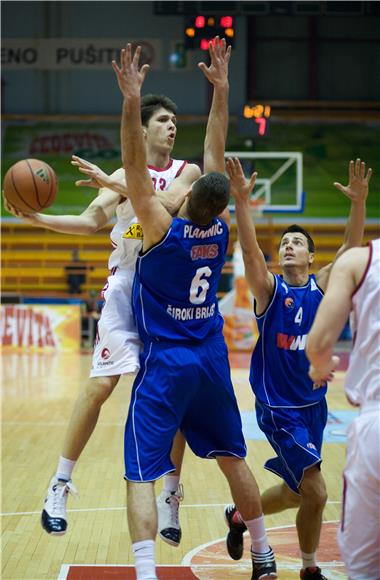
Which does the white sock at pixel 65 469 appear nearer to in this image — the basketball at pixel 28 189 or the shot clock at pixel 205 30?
the basketball at pixel 28 189

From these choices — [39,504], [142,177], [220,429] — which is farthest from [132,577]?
[142,177]

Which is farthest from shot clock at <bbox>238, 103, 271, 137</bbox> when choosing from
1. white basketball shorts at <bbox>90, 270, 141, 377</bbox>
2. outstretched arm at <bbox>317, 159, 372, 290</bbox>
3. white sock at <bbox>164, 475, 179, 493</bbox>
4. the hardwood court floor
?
white sock at <bbox>164, 475, 179, 493</bbox>

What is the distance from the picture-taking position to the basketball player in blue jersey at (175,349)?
440cm

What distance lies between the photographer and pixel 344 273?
3.43 metres

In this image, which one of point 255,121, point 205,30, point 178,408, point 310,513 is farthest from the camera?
point 255,121

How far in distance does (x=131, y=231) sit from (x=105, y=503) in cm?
288

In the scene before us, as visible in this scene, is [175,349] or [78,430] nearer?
[175,349]

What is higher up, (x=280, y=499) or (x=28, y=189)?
(x=28, y=189)

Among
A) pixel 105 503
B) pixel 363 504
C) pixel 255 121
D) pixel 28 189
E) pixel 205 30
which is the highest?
pixel 205 30

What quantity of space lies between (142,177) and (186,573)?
2455 mm

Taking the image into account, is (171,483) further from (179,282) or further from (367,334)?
(367,334)

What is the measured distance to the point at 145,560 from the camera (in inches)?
166

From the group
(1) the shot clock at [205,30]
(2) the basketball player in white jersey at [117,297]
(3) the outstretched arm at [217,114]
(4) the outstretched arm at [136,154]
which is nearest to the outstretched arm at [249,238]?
(3) the outstretched arm at [217,114]

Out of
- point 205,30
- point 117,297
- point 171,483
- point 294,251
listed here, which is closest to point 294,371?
point 294,251
